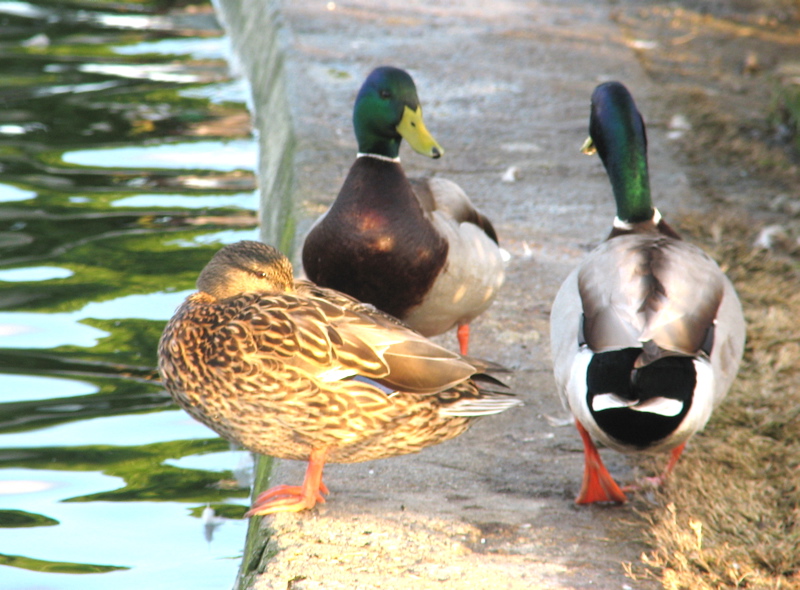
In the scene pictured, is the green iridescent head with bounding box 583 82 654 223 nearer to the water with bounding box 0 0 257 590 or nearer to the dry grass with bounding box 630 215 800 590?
the dry grass with bounding box 630 215 800 590

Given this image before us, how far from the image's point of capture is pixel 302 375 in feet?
9.14

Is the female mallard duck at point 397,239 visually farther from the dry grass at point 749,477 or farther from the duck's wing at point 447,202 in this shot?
the dry grass at point 749,477

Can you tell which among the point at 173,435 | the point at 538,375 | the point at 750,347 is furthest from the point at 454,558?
the point at 750,347

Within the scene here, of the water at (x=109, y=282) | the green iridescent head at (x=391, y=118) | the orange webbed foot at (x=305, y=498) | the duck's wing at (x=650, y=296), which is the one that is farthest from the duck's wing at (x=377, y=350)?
the green iridescent head at (x=391, y=118)

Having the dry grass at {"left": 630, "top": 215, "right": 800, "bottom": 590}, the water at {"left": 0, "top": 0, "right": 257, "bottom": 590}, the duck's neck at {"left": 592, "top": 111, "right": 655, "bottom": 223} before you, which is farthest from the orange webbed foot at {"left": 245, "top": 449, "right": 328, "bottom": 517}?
the duck's neck at {"left": 592, "top": 111, "right": 655, "bottom": 223}

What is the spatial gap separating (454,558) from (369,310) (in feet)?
2.42

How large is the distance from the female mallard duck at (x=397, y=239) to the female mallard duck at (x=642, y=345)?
49 cm

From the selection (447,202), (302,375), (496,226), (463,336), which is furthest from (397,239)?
(496,226)

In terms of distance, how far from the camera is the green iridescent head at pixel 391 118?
3.84 meters

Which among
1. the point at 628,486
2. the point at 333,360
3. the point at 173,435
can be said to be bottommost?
the point at 173,435

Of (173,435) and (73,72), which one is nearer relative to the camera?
(173,435)

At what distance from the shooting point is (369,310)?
3104 millimetres

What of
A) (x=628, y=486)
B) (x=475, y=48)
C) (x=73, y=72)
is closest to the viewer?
(x=628, y=486)

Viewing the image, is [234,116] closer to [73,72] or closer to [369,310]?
[73,72]
